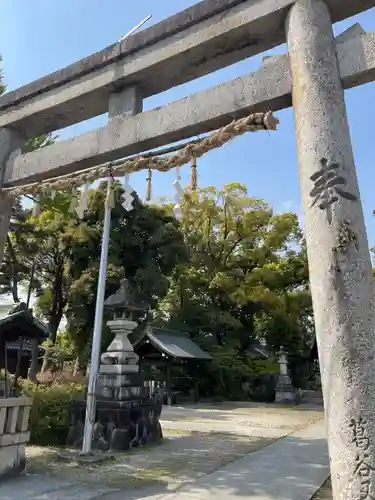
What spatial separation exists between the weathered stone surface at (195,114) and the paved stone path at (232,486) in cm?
363

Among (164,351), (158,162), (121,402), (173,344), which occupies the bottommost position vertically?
(121,402)

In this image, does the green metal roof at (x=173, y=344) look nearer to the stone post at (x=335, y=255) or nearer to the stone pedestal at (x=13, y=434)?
the stone pedestal at (x=13, y=434)

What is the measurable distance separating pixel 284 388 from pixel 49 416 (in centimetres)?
1712

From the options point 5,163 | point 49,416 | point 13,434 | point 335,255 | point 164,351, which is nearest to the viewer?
point 335,255

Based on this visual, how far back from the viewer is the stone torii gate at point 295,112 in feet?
8.17

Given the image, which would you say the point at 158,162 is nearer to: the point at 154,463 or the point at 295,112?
the point at 295,112

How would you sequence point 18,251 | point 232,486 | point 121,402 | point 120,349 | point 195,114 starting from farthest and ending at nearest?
point 18,251 < point 120,349 < point 121,402 < point 232,486 < point 195,114

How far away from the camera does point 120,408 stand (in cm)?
822

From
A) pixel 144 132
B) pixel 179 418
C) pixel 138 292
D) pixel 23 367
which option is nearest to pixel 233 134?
pixel 144 132

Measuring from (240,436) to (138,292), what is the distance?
1059 cm

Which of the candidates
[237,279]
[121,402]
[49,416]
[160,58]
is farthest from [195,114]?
[237,279]

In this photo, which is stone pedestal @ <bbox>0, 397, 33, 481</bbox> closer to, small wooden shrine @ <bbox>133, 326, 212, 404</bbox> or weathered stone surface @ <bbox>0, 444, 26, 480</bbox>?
weathered stone surface @ <bbox>0, 444, 26, 480</bbox>

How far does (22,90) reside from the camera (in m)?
4.82

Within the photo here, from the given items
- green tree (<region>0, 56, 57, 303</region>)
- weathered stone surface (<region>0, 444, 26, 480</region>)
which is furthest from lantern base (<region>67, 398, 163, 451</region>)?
green tree (<region>0, 56, 57, 303</region>)
